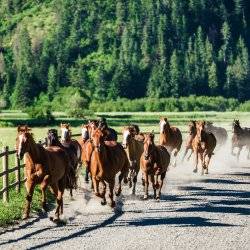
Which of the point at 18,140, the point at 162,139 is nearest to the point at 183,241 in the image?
the point at 18,140

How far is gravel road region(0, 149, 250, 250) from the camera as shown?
14383 millimetres

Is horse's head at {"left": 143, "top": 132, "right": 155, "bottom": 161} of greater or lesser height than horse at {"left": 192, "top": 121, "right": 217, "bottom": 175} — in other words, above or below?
above

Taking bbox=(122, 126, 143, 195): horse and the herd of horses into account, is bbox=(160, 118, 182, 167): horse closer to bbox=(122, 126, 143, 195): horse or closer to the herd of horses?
the herd of horses

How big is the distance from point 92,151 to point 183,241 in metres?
5.77

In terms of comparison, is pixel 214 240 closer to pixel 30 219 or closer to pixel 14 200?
pixel 30 219

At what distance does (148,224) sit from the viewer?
55.0 feet

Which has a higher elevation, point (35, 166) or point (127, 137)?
point (127, 137)

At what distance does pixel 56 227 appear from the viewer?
16.4 metres

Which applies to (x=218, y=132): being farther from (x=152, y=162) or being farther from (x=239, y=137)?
(x=152, y=162)

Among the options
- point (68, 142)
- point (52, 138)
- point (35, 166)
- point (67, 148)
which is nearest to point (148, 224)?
point (35, 166)

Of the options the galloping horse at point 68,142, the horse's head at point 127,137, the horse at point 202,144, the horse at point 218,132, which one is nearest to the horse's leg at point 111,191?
the galloping horse at point 68,142

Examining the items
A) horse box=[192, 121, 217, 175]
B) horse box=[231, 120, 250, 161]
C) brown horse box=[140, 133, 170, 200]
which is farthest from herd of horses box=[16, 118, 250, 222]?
horse box=[231, 120, 250, 161]

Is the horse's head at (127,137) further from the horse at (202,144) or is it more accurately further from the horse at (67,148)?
the horse at (202,144)

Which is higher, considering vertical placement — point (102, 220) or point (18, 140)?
point (18, 140)
